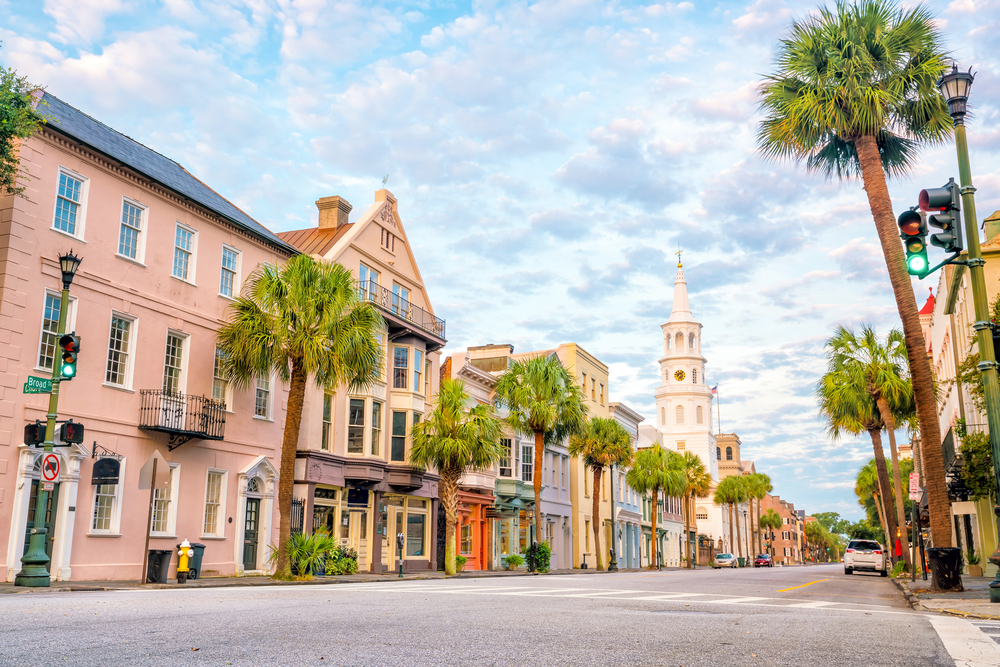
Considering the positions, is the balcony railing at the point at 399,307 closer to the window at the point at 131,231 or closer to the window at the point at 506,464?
the window at the point at 131,231

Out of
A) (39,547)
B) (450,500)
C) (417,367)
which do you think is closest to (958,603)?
(39,547)

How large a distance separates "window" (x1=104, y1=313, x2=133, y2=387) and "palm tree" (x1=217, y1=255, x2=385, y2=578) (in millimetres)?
2931

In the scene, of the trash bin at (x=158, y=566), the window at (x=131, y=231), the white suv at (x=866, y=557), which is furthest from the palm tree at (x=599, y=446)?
Answer: the trash bin at (x=158, y=566)

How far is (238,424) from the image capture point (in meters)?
28.0

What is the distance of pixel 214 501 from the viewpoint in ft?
88.6

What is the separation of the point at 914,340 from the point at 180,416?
19788 mm

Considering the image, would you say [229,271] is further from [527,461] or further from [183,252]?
[527,461]

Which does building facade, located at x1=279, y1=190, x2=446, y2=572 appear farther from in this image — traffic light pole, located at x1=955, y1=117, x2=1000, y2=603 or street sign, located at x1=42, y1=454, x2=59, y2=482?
traffic light pole, located at x1=955, y1=117, x2=1000, y2=603

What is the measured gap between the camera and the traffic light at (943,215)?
11.8 meters

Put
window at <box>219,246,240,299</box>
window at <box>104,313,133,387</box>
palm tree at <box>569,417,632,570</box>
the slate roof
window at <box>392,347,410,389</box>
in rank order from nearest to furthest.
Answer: the slate roof
window at <box>104,313,133,387</box>
window at <box>219,246,240,299</box>
window at <box>392,347,410,389</box>
palm tree at <box>569,417,632,570</box>

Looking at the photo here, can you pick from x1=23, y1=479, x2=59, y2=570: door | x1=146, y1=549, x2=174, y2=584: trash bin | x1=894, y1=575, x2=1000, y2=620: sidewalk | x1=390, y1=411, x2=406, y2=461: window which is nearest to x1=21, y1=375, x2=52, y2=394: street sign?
x1=23, y1=479, x2=59, y2=570: door

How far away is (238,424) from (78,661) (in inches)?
897

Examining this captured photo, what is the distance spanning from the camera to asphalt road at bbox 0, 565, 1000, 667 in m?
6.47

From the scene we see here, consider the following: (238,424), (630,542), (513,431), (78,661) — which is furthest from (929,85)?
(630,542)
